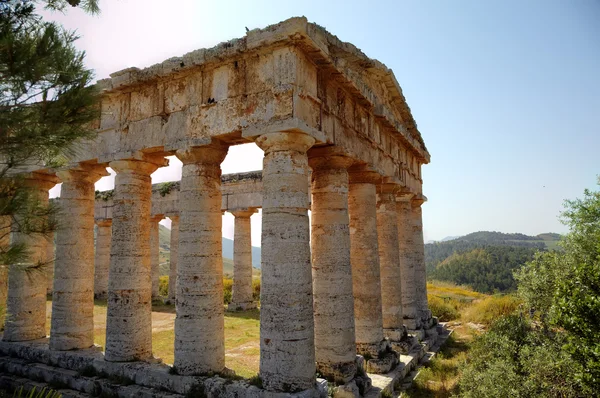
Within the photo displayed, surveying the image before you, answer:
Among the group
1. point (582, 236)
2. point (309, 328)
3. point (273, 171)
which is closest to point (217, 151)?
point (273, 171)

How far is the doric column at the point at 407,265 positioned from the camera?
1596 cm

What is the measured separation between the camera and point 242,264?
22453 mm

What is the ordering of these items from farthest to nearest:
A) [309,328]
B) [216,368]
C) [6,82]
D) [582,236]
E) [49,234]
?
[582,236] < [216,368] < [309,328] < [49,234] < [6,82]

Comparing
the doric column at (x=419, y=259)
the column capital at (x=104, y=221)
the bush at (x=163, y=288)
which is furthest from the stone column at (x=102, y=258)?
the doric column at (x=419, y=259)

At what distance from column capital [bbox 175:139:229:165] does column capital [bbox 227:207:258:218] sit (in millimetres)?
12161

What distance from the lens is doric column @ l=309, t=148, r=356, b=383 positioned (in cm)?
954

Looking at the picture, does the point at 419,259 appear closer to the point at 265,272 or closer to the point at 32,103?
the point at 265,272

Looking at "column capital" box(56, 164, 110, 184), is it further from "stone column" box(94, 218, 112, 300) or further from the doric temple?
"stone column" box(94, 218, 112, 300)

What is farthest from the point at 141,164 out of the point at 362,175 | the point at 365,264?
the point at 365,264

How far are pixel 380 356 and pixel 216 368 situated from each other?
15.4 ft

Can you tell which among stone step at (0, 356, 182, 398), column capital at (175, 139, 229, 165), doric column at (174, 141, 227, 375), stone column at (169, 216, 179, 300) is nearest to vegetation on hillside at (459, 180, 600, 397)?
doric column at (174, 141, 227, 375)

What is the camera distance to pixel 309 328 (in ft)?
26.6

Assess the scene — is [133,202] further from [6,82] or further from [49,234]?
[6,82]

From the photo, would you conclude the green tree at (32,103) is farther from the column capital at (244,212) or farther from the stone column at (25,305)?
the column capital at (244,212)
